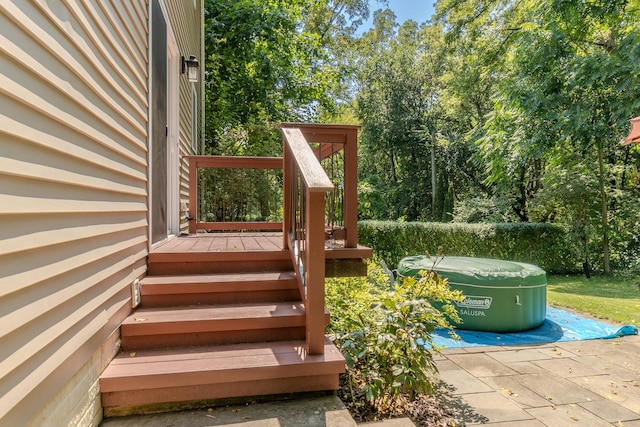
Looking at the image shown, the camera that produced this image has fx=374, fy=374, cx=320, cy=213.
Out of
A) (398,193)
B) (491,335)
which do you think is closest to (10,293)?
(491,335)

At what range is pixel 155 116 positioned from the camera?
3170 millimetres

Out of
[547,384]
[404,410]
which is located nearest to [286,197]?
[404,410]

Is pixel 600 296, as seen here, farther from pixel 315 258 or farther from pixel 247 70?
pixel 247 70

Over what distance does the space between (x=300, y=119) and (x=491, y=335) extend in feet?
29.6

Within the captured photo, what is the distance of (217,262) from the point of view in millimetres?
2982

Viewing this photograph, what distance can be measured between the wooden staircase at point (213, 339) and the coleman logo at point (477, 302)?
299cm

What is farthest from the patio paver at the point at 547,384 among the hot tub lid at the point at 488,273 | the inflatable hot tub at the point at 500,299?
the hot tub lid at the point at 488,273

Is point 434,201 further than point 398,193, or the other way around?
point 398,193

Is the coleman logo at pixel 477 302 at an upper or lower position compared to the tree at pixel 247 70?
lower

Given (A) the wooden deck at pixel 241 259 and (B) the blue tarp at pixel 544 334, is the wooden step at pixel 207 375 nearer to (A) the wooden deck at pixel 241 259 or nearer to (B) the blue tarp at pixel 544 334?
(A) the wooden deck at pixel 241 259

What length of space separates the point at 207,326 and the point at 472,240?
882 centimetres

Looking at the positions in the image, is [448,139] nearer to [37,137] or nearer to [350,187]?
[350,187]

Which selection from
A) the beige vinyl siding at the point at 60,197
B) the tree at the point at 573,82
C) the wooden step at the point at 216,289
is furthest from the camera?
the tree at the point at 573,82

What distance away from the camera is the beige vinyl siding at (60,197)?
117cm
